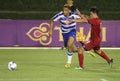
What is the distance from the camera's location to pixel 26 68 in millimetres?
13109

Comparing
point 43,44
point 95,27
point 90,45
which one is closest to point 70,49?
point 90,45

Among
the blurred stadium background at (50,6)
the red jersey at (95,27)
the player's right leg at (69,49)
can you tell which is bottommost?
the player's right leg at (69,49)

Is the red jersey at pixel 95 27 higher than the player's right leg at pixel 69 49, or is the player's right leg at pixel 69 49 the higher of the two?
the red jersey at pixel 95 27

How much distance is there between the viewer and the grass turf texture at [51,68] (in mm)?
11297

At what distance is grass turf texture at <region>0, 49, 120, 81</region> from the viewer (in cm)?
1130

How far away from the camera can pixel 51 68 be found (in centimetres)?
1320

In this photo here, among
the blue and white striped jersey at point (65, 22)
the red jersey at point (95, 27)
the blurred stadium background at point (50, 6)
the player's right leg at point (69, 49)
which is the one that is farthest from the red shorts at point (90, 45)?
the blurred stadium background at point (50, 6)

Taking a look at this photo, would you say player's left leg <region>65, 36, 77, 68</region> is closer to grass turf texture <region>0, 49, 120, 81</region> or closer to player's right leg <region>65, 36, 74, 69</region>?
player's right leg <region>65, 36, 74, 69</region>

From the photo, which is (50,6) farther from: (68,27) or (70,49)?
(70,49)

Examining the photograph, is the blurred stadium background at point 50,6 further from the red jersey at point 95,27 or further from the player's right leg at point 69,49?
the red jersey at point 95,27

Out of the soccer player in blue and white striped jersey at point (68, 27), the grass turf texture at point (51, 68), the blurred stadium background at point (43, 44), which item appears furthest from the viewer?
the soccer player in blue and white striped jersey at point (68, 27)

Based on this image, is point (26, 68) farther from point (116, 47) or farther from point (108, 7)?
point (108, 7)

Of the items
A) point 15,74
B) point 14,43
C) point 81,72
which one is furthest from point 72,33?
point 14,43

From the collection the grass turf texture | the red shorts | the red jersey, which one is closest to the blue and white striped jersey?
the red jersey
